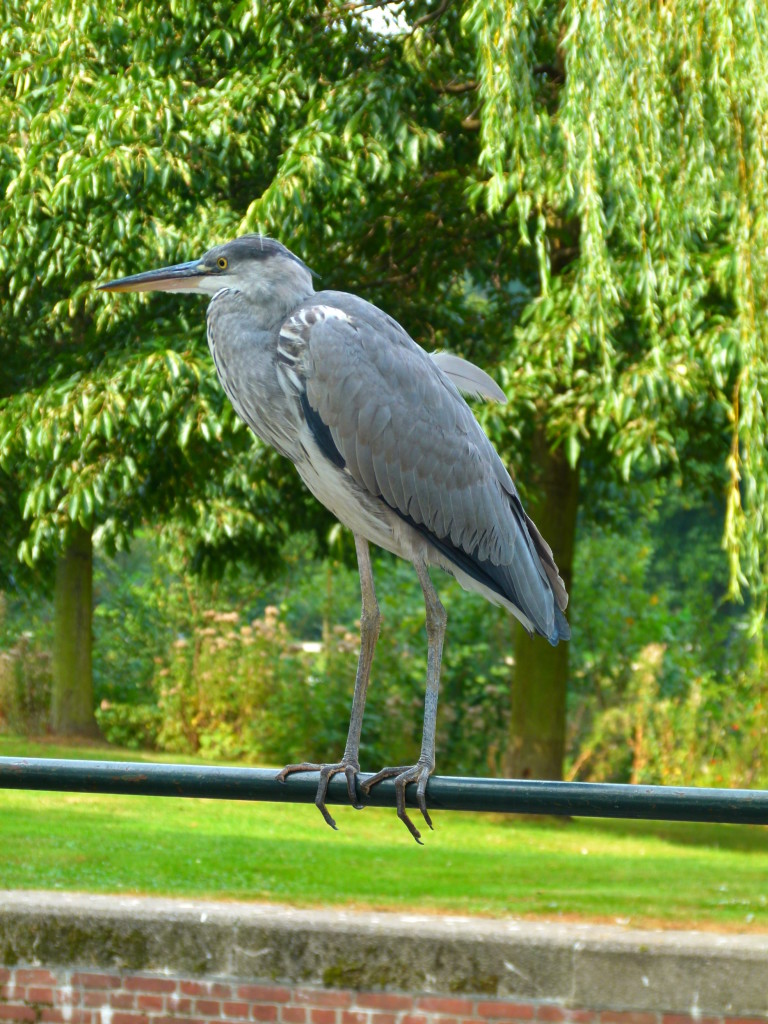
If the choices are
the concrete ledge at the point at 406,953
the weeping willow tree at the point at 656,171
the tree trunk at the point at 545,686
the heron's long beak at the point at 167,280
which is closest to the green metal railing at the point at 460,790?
the heron's long beak at the point at 167,280

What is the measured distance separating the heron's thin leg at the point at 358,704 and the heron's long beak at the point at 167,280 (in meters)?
0.66

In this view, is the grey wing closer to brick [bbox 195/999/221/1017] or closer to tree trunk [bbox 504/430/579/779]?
brick [bbox 195/999/221/1017]

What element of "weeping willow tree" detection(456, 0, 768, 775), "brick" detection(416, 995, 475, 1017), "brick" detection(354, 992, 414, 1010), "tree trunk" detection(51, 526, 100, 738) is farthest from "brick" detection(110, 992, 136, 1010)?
"tree trunk" detection(51, 526, 100, 738)

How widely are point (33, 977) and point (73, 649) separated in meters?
6.60

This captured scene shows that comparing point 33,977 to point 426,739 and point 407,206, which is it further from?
point 407,206

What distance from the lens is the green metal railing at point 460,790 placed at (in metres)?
1.88

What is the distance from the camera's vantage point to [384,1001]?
4.89 m

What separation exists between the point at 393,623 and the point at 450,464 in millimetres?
8817

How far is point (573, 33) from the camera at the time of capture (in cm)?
488

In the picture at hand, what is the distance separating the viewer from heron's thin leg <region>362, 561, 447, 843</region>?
7.50 feet

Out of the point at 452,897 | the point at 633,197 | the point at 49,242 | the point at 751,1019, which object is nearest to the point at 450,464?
the point at 633,197

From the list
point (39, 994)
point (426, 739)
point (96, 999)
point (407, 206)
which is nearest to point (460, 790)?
Answer: point (426, 739)

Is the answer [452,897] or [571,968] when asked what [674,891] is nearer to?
[452,897]

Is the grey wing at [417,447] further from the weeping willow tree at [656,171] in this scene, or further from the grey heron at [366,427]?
the weeping willow tree at [656,171]
